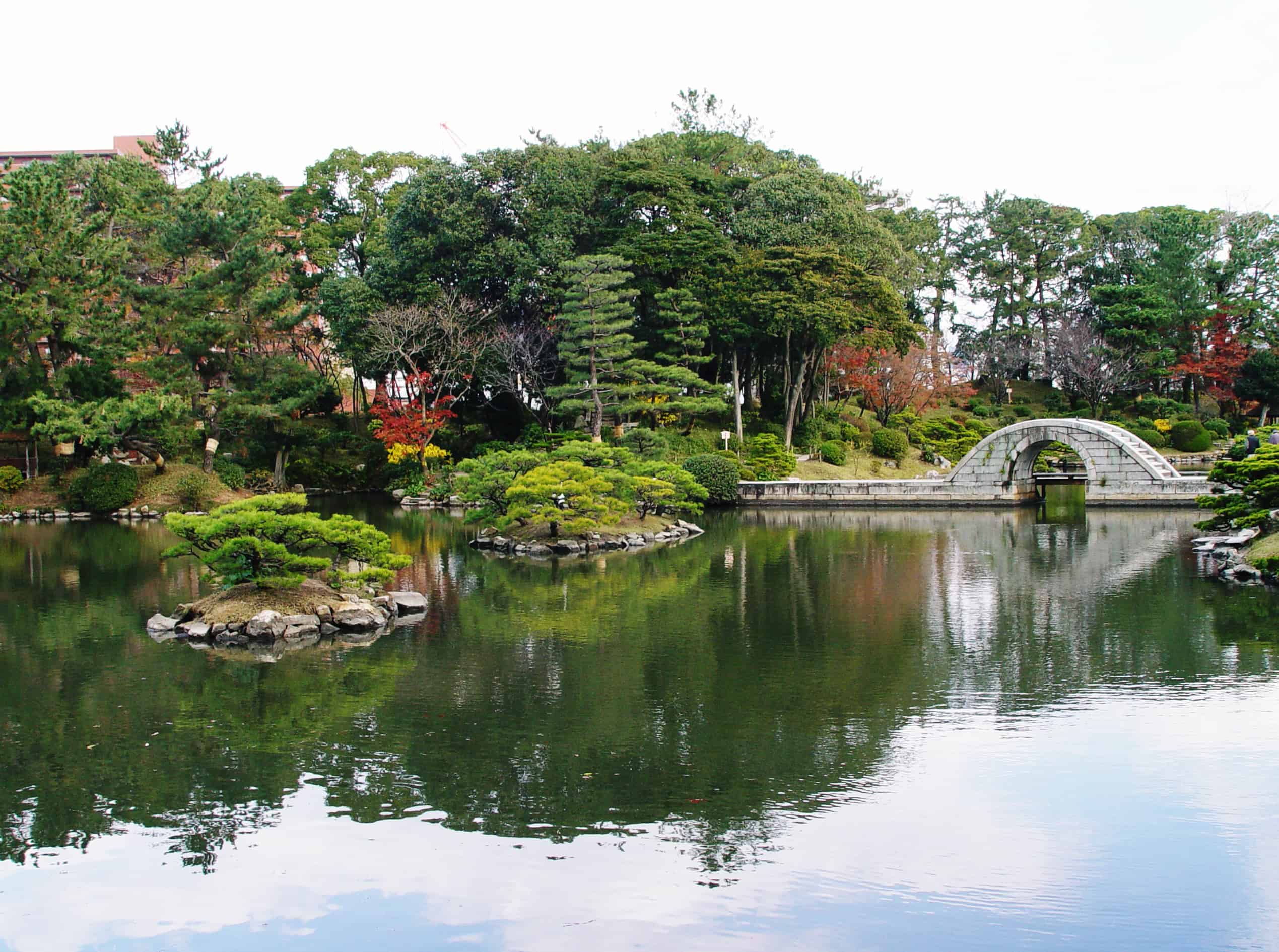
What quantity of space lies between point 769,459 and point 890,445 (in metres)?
6.71

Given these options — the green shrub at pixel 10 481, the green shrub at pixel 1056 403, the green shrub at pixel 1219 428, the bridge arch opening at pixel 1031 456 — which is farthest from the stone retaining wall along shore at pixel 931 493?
the green shrub at pixel 10 481

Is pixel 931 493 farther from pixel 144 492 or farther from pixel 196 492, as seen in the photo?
pixel 144 492

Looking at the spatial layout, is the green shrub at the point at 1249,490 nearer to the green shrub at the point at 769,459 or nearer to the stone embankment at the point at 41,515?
the green shrub at the point at 769,459

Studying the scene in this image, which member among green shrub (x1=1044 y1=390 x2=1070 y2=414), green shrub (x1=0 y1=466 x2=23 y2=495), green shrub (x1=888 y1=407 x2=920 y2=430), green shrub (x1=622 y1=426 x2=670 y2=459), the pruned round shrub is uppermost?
green shrub (x1=1044 y1=390 x2=1070 y2=414)

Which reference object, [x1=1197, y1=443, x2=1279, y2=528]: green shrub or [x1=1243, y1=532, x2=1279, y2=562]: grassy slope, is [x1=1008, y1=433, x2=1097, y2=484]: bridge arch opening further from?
[x1=1243, y1=532, x2=1279, y2=562]: grassy slope

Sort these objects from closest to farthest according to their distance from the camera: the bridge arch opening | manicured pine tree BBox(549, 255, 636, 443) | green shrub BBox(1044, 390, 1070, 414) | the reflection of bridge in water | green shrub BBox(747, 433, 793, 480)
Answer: the reflection of bridge in water → the bridge arch opening → manicured pine tree BBox(549, 255, 636, 443) → green shrub BBox(747, 433, 793, 480) → green shrub BBox(1044, 390, 1070, 414)

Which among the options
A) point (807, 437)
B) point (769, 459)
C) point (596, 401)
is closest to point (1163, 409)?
point (807, 437)

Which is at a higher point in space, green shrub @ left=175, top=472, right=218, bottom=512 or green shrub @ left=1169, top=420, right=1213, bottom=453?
green shrub @ left=1169, top=420, right=1213, bottom=453

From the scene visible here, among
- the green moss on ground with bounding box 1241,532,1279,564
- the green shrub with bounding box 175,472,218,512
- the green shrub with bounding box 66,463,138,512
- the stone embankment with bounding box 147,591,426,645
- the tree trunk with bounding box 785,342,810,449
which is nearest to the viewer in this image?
the stone embankment with bounding box 147,591,426,645

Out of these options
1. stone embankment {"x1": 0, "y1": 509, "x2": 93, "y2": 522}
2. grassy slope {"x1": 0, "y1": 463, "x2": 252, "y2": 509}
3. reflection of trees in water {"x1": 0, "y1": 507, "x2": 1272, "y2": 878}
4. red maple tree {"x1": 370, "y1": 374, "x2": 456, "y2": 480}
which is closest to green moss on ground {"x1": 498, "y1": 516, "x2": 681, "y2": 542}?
reflection of trees in water {"x1": 0, "y1": 507, "x2": 1272, "y2": 878}

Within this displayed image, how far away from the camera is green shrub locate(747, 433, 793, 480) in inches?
1335

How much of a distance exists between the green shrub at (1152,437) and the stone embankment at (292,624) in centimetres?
3364

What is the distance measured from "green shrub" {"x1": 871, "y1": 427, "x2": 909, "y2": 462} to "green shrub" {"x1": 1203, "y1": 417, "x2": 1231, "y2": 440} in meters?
12.1

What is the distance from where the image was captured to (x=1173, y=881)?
6.46 meters
